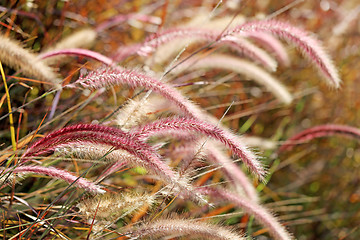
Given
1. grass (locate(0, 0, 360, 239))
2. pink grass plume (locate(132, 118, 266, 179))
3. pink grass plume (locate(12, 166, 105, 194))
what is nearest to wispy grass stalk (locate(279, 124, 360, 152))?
grass (locate(0, 0, 360, 239))

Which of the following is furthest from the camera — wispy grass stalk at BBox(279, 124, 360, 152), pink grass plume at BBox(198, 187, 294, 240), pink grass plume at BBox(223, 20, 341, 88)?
wispy grass stalk at BBox(279, 124, 360, 152)

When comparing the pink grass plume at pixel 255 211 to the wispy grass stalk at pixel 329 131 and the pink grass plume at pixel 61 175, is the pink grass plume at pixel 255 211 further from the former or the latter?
the wispy grass stalk at pixel 329 131

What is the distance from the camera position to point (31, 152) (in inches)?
43.8

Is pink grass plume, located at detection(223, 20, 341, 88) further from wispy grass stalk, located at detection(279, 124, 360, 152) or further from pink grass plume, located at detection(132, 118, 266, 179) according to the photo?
pink grass plume, located at detection(132, 118, 266, 179)

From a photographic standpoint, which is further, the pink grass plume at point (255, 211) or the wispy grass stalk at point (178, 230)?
the pink grass plume at point (255, 211)

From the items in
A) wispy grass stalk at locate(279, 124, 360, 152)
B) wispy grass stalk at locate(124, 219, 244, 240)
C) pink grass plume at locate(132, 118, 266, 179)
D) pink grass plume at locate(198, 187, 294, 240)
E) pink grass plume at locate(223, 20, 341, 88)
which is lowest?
wispy grass stalk at locate(124, 219, 244, 240)

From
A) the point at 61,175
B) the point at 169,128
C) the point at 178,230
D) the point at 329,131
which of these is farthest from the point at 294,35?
the point at 61,175

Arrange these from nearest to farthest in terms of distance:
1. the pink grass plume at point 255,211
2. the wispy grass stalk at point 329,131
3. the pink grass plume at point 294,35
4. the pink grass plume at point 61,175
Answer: the pink grass plume at point 61,175
the pink grass plume at point 255,211
the pink grass plume at point 294,35
the wispy grass stalk at point 329,131

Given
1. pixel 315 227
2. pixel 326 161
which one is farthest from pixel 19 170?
pixel 326 161

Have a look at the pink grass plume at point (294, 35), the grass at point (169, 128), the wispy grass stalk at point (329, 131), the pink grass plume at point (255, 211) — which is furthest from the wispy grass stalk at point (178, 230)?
the wispy grass stalk at point (329, 131)

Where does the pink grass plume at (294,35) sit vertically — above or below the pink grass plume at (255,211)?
above

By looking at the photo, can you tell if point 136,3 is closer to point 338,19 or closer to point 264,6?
point 264,6

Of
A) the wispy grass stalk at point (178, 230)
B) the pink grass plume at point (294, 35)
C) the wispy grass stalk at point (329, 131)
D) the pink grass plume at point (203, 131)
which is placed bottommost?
the wispy grass stalk at point (178, 230)

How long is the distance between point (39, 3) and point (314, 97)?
94.0 inches
